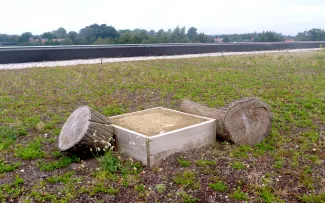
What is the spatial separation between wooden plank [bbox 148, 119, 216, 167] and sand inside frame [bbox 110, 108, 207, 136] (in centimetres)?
18

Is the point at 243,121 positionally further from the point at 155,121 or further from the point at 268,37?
the point at 268,37

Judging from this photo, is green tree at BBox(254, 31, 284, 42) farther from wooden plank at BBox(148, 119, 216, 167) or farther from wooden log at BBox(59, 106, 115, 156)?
wooden log at BBox(59, 106, 115, 156)

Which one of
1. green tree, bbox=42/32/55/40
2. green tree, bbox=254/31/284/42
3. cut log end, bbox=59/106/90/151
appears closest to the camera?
cut log end, bbox=59/106/90/151

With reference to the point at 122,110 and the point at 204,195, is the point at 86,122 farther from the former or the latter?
the point at 122,110

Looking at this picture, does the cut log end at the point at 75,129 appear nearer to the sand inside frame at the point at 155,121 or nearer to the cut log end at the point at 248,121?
the sand inside frame at the point at 155,121

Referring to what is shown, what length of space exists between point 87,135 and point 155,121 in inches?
50.5

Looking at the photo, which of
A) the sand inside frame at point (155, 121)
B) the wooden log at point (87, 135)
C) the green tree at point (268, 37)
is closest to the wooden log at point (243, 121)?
the sand inside frame at point (155, 121)

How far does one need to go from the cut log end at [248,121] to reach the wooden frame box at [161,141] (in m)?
0.30

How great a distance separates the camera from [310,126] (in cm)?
673

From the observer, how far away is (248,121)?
573cm

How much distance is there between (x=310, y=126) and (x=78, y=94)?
5.81 m

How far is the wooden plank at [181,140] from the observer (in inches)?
189

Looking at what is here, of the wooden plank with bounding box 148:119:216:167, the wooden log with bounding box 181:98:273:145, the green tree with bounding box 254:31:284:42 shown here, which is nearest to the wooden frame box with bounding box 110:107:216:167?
the wooden plank with bounding box 148:119:216:167

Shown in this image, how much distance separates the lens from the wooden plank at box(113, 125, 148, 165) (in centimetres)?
481
